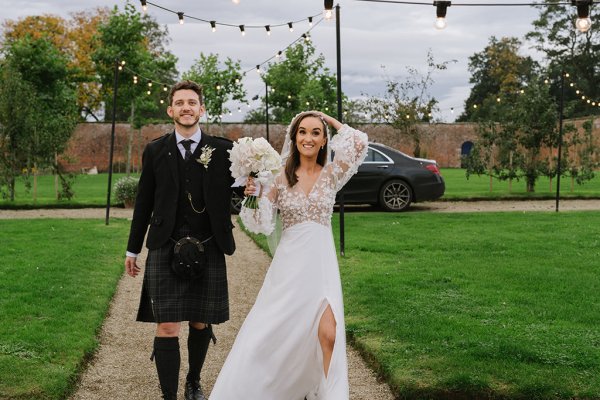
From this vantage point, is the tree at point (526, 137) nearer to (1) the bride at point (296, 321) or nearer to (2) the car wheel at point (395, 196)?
(2) the car wheel at point (395, 196)

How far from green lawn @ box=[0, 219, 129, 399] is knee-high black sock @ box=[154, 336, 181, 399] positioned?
0.74m

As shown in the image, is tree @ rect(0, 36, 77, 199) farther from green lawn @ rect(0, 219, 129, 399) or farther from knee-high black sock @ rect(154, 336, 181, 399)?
knee-high black sock @ rect(154, 336, 181, 399)

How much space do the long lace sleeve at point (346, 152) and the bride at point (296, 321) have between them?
0.49ft

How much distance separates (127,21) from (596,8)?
137ft

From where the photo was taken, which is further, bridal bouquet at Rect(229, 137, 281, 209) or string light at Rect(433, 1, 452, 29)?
string light at Rect(433, 1, 452, 29)

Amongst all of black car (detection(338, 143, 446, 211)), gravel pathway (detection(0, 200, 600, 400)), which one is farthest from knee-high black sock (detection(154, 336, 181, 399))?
black car (detection(338, 143, 446, 211))

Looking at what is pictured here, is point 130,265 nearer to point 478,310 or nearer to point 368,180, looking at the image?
point 478,310

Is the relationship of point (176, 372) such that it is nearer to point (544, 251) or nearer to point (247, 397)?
point (247, 397)

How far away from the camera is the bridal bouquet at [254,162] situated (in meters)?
4.39

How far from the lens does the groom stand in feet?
14.5

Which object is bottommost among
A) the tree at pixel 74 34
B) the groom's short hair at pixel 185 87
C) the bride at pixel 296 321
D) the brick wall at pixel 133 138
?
A: the bride at pixel 296 321

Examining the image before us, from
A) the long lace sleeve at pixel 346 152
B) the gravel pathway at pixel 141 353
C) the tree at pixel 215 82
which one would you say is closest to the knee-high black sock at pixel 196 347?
the gravel pathway at pixel 141 353

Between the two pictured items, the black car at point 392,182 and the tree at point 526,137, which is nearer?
Result: the black car at point 392,182

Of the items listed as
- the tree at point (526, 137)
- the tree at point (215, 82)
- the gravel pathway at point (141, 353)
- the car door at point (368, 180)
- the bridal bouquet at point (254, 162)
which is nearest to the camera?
the bridal bouquet at point (254, 162)
